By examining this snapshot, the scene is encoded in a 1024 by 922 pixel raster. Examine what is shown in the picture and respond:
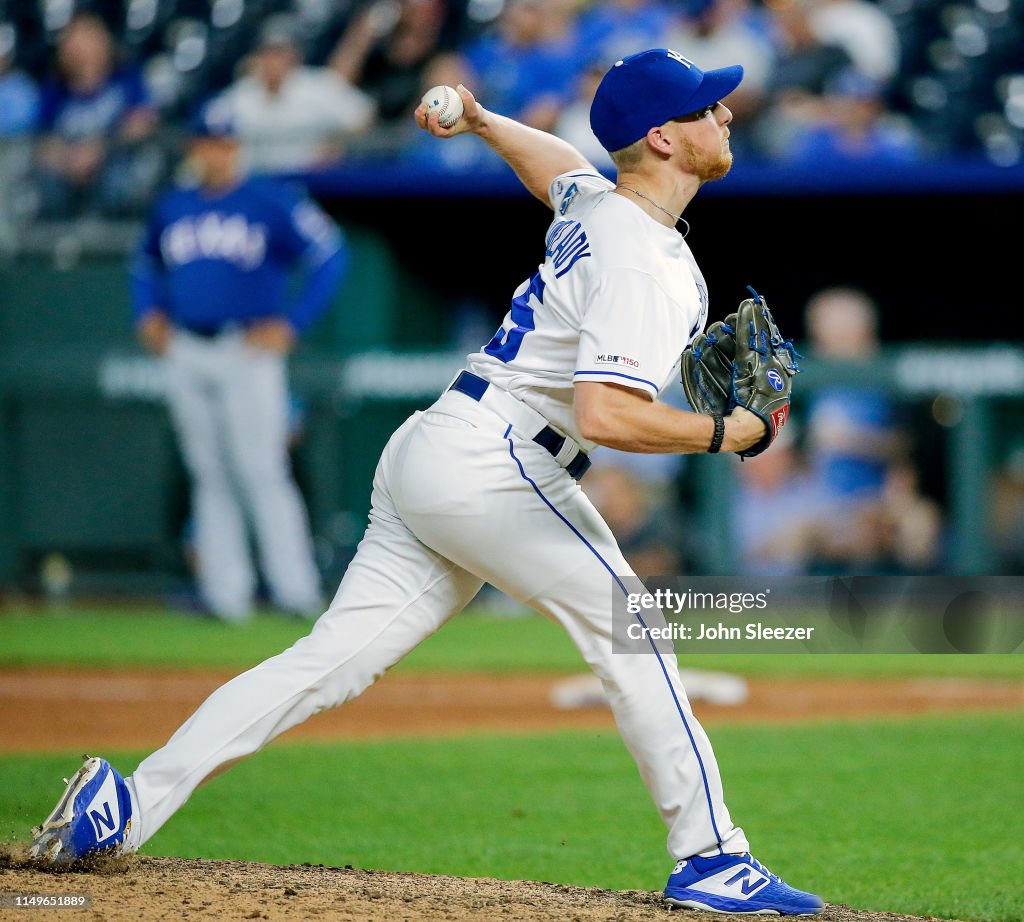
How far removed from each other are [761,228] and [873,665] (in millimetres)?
4211

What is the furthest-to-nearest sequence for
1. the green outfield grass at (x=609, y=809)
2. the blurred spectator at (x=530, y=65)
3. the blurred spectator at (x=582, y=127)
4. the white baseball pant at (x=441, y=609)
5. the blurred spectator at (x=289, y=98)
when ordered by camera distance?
1. the blurred spectator at (x=289, y=98)
2. the blurred spectator at (x=530, y=65)
3. the blurred spectator at (x=582, y=127)
4. the green outfield grass at (x=609, y=809)
5. the white baseball pant at (x=441, y=609)

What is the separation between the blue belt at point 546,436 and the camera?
3.34 meters

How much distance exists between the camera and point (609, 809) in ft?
15.6

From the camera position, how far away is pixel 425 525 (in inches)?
131

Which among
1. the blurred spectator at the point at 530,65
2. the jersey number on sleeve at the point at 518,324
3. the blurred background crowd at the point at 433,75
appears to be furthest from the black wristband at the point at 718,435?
the blurred spectator at the point at 530,65

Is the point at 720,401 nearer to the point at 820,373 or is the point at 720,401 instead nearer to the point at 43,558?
the point at 820,373

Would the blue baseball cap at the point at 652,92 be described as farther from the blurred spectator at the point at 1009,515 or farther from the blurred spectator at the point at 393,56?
the blurred spectator at the point at 393,56

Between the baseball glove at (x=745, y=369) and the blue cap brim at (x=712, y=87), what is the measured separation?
0.42 m

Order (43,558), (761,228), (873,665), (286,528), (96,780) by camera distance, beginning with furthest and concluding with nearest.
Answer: (761,228), (43,558), (286,528), (873,665), (96,780)

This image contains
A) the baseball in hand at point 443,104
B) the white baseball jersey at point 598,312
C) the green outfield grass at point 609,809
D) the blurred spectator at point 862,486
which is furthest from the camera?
the blurred spectator at point 862,486

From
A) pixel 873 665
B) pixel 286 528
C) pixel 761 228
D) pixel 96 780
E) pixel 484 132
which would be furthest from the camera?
pixel 761 228

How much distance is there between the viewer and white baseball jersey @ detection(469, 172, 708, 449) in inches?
121

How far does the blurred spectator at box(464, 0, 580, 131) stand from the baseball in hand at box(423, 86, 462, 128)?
290 inches

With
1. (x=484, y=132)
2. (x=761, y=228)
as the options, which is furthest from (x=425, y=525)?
(x=761, y=228)
